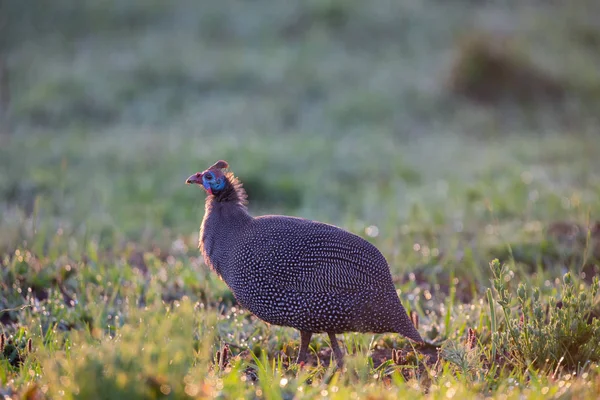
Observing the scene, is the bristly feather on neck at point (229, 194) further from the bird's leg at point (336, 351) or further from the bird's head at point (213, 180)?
the bird's leg at point (336, 351)

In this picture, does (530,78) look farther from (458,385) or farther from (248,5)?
(458,385)

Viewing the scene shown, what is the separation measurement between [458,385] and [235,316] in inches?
65.6

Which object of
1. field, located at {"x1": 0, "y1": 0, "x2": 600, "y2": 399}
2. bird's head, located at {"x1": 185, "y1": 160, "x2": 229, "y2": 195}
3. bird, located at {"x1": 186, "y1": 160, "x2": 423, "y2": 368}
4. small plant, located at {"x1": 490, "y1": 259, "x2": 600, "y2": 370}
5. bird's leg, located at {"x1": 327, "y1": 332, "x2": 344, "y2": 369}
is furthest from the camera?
bird's head, located at {"x1": 185, "y1": 160, "x2": 229, "y2": 195}

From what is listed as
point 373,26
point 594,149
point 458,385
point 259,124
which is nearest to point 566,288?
point 458,385

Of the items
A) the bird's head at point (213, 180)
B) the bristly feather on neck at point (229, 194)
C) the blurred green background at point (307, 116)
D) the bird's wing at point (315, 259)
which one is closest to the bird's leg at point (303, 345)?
the bird's wing at point (315, 259)

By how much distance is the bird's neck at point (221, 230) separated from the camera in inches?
156

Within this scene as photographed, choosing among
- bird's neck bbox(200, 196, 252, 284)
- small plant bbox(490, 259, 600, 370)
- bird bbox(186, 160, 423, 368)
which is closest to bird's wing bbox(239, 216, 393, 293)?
bird bbox(186, 160, 423, 368)

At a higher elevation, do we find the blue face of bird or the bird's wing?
the blue face of bird

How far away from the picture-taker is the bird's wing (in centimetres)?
373

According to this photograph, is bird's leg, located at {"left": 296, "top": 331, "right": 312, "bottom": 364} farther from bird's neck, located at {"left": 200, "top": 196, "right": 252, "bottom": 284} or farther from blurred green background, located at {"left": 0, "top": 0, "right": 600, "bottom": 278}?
blurred green background, located at {"left": 0, "top": 0, "right": 600, "bottom": 278}

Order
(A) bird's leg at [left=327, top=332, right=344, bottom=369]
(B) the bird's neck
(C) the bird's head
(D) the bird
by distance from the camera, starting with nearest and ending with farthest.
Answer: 1. (D) the bird
2. (A) bird's leg at [left=327, top=332, right=344, bottom=369]
3. (B) the bird's neck
4. (C) the bird's head

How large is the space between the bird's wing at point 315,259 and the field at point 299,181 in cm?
39

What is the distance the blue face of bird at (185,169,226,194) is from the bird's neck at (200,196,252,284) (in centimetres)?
6

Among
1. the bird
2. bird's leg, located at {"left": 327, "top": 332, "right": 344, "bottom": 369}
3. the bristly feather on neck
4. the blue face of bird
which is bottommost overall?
bird's leg, located at {"left": 327, "top": 332, "right": 344, "bottom": 369}
